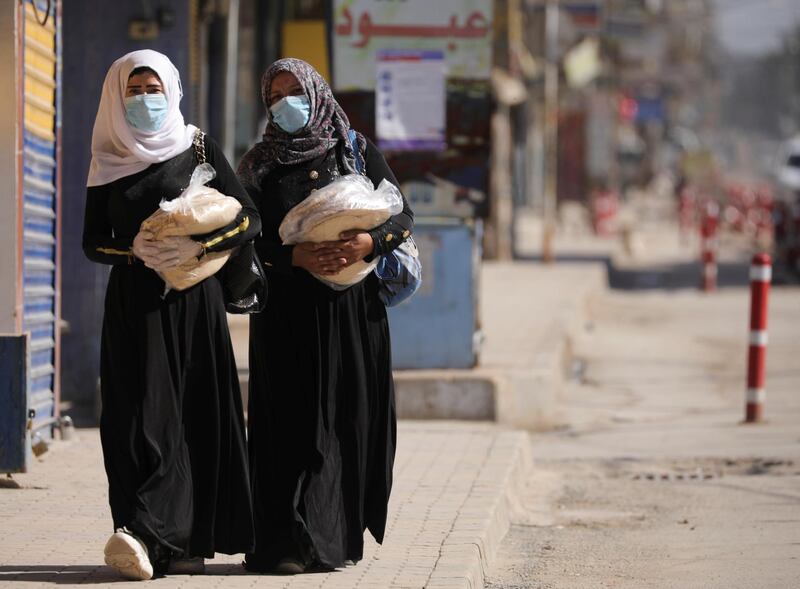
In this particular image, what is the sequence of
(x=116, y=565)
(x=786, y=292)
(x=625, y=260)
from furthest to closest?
(x=625, y=260)
(x=786, y=292)
(x=116, y=565)

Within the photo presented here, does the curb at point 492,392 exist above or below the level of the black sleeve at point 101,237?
below

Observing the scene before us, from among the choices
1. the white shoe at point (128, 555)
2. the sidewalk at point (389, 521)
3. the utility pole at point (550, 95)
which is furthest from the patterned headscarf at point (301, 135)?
the utility pole at point (550, 95)

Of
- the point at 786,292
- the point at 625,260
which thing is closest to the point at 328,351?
the point at 786,292

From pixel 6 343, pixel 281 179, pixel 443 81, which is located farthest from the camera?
pixel 443 81

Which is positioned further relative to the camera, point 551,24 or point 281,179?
point 551,24

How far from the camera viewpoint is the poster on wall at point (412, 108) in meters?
10.2

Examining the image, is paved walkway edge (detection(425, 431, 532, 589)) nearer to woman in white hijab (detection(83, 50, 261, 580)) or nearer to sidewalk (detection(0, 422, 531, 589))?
sidewalk (detection(0, 422, 531, 589))

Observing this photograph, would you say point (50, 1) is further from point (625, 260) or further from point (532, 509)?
point (625, 260)

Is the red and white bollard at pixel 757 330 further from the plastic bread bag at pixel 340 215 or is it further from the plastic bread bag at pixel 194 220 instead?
the plastic bread bag at pixel 194 220

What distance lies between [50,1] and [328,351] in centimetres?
317

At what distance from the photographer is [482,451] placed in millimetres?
8125

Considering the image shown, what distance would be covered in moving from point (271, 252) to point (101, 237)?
57 centimetres

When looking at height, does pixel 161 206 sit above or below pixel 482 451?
above

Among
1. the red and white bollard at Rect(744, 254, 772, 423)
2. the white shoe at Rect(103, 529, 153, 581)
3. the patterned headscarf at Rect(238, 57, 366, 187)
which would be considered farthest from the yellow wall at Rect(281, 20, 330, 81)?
the white shoe at Rect(103, 529, 153, 581)
